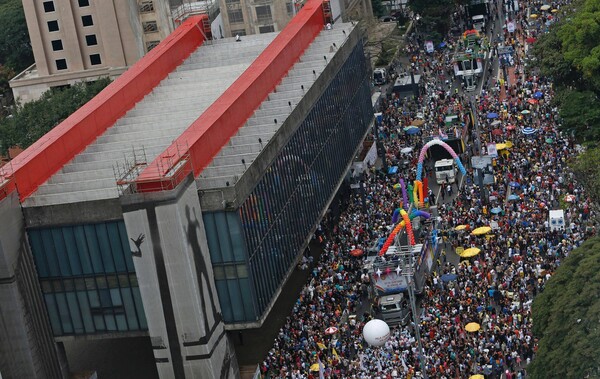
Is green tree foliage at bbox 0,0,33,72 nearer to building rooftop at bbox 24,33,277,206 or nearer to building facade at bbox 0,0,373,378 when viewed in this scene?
building rooftop at bbox 24,33,277,206

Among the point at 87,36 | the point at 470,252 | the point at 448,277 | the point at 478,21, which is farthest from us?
the point at 478,21

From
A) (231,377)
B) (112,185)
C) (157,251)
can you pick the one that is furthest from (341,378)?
(112,185)

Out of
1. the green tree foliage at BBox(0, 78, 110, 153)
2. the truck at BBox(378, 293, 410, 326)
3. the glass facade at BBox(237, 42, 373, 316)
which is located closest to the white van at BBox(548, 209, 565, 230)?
the truck at BBox(378, 293, 410, 326)

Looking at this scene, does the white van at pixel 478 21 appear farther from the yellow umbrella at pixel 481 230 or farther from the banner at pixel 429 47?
the yellow umbrella at pixel 481 230

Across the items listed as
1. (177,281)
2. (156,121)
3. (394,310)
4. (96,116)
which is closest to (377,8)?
(156,121)

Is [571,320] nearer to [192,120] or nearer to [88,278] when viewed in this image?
[88,278]

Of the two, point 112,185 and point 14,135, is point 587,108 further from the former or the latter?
point 14,135
